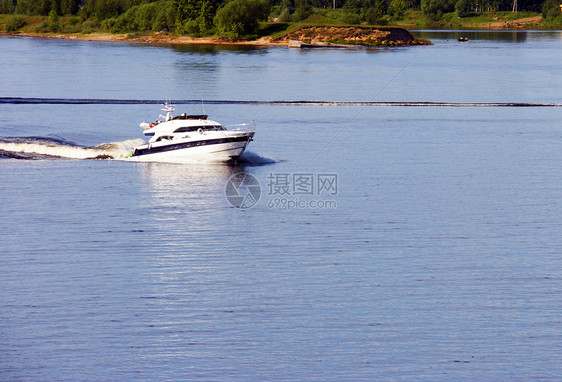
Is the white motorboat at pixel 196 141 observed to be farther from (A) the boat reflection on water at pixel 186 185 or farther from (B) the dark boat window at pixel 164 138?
(A) the boat reflection on water at pixel 186 185

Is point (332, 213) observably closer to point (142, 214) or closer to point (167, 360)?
point (142, 214)

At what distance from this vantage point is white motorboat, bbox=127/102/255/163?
6016cm

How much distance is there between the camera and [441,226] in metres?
43.8

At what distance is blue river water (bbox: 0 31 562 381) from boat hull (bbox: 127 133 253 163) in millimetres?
1069

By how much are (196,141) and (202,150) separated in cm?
90

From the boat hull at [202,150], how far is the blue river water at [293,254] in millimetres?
1069

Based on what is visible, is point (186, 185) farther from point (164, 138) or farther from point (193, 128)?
point (164, 138)

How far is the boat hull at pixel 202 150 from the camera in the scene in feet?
197

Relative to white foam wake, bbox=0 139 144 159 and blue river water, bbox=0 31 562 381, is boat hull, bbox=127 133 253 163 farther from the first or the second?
white foam wake, bbox=0 139 144 159

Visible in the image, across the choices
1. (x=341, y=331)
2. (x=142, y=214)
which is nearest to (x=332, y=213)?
(x=142, y=214)

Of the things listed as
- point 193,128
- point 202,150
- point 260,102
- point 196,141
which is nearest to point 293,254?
point 202,150

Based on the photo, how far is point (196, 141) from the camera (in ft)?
198

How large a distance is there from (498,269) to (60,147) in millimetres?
45273

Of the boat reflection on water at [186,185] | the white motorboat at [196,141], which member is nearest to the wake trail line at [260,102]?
the white motorboat at [196,141]
